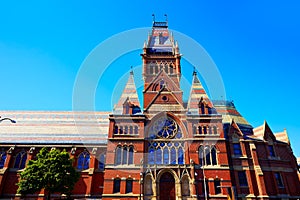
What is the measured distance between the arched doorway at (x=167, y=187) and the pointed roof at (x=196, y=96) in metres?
11.4

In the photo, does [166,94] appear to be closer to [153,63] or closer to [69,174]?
[153,63]

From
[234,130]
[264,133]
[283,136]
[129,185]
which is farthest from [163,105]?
[283,136]

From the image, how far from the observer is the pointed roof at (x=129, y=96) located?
36188 millimetres

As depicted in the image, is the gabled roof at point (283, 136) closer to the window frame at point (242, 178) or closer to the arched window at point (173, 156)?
the window frame at point (242, 178)

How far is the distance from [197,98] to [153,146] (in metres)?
12.7

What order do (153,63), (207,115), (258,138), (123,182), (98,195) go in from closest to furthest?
(123,182) → (98,195) → (207,115) → (258,138) → (153,63)

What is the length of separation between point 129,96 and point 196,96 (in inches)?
509

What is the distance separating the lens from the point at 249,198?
30141 millimetres

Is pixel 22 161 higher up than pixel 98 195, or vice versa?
pixel 22 161

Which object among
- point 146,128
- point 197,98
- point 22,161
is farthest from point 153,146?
point 22,161

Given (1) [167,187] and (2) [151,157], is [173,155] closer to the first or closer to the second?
(2) [151,157]

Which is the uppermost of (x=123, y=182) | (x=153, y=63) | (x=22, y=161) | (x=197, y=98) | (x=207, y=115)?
(x=153, y=63)

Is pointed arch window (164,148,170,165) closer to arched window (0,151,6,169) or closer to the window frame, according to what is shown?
the window frame

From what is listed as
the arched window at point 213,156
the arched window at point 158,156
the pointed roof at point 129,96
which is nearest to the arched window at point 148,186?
the arched window at point 158,156
